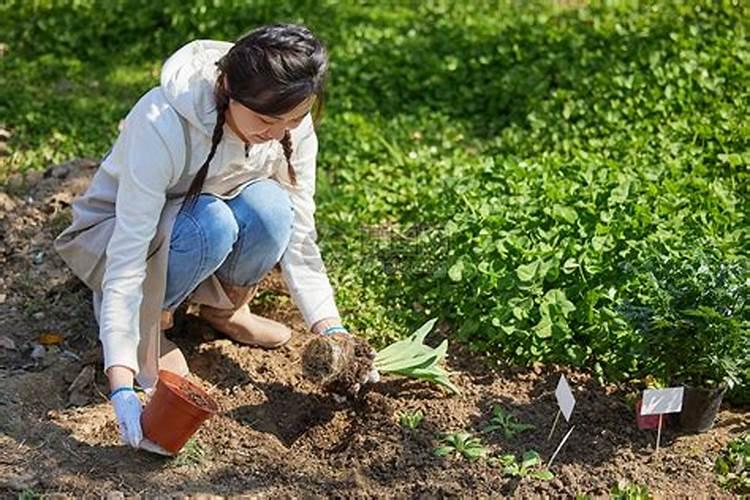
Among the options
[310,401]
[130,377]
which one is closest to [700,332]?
[310,401]

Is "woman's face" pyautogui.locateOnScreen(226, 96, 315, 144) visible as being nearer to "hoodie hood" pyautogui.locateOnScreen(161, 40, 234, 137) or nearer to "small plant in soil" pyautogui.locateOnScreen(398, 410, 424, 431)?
"hoodie hood" pyautogui.locateOnScreen(161, 40, 234, 137)

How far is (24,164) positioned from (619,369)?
2.89m

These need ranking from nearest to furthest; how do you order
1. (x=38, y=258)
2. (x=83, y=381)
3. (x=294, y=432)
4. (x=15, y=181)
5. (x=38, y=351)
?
(x=294, y=432), (x=83, y=381), (x=38, y=351), (x=38, y=258), (x=15, y=181)

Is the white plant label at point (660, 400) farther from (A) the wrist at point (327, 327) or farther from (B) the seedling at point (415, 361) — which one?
(A) the wrist at point (327, 327)

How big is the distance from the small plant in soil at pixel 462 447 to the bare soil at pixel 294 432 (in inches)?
1.0

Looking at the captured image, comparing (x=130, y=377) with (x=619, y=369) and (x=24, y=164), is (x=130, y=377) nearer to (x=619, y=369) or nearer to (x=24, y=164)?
(x=619, y=369)

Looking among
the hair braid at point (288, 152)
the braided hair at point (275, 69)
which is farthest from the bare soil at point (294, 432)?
the braided hair at point (275, 69)

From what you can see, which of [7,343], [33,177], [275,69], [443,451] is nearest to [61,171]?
[33,177]

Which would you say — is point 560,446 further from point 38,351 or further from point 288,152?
point 38,351

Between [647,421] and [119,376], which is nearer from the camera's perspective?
[119,376]

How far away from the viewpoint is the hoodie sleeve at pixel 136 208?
3.60 meters

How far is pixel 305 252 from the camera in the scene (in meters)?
4.12

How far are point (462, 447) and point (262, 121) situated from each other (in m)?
1.11

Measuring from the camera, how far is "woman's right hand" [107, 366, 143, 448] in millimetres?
3500
